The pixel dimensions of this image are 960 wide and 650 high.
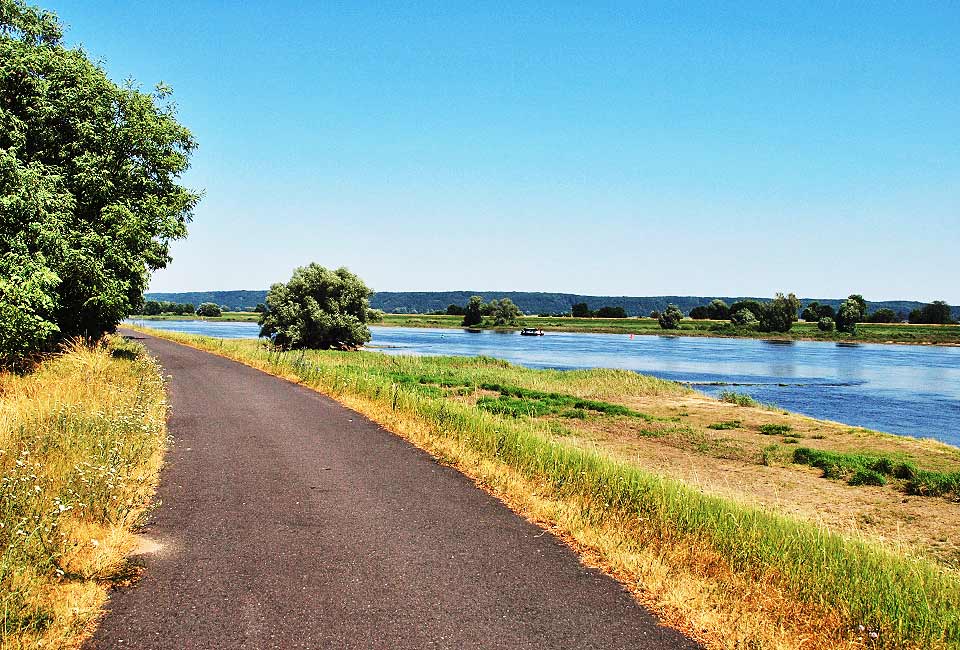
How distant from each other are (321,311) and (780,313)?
12269cm

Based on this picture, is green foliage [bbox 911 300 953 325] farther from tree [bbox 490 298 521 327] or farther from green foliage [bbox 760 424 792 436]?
green foliage [bbox 760 424 792 436]

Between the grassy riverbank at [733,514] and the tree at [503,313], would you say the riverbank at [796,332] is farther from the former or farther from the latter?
the grassy riverbank at [733,514]

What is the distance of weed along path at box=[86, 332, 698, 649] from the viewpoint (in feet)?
17.0

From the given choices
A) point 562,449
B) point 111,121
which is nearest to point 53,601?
point 562,449

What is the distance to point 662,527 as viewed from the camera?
A: 814 cm

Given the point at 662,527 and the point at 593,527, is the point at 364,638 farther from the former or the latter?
the point at 662,527

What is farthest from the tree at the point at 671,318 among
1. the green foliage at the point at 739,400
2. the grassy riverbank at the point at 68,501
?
the grassy riverbank at the point at 68,501

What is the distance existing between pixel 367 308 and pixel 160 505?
176ft

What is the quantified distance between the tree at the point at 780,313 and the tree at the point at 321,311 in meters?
116

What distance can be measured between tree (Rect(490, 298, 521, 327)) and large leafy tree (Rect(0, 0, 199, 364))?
513ft

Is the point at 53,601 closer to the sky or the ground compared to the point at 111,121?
closer to the ground

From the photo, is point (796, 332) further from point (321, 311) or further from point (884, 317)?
point (321, 311)

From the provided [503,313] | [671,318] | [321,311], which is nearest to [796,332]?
[671,318]

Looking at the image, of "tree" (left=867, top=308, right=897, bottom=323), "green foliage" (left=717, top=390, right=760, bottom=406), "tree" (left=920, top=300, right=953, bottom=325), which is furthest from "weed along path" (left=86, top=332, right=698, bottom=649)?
"tree" (left=867, top=308, right=897, bottom=323)
